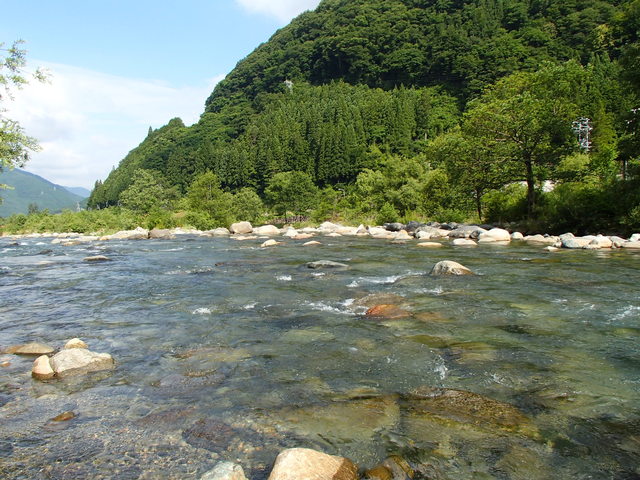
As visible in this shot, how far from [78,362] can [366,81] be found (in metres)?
145

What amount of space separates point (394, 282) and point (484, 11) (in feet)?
448

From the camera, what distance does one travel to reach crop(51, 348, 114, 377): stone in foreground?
4891 millimetres

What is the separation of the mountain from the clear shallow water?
58.1 m

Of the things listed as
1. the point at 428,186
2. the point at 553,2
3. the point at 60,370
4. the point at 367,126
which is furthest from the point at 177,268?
the point at 553,2

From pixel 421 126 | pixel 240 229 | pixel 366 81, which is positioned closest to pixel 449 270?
pixel 240 229

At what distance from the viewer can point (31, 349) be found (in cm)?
567

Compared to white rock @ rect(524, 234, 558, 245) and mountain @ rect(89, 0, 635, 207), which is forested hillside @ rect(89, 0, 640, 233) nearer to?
mountain @ rect(89, 0, 635, 207)

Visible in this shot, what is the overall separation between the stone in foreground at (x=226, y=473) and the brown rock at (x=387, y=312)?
4.62 metres

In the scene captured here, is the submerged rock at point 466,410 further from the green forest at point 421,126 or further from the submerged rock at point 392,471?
the green forest at point 421,126

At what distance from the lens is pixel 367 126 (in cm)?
9200

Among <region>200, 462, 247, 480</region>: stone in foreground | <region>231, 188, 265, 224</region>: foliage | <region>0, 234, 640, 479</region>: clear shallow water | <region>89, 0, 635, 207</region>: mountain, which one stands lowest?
<region>0, 234, 640, 479</region>: clear shallow water

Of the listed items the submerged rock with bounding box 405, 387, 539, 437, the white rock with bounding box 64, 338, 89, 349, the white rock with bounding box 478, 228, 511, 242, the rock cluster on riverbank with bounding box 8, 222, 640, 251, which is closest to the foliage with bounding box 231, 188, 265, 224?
the rock cluster on riverbank with bounding box 8, 222, 640, 251

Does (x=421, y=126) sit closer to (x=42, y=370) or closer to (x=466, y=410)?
(x=466, y=410)

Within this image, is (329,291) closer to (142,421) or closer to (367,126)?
(142,421)
